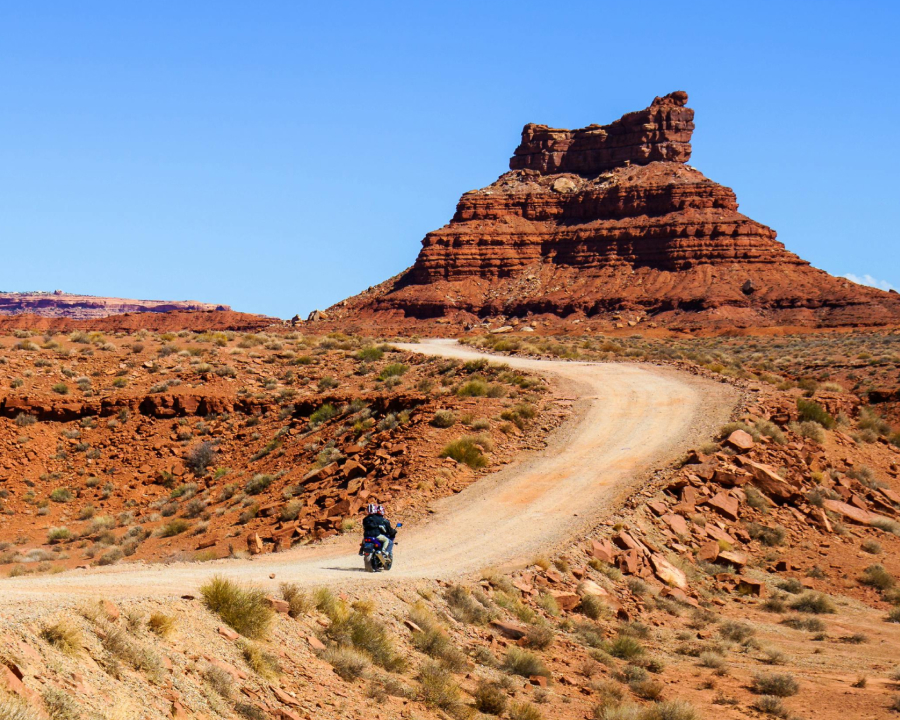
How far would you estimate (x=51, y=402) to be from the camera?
30.4 m

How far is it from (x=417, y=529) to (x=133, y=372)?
19.7 metres

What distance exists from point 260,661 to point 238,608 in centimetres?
93

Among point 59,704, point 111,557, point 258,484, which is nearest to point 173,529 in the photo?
point 111,557

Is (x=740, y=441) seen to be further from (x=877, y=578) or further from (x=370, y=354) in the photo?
(x=370, y=354)

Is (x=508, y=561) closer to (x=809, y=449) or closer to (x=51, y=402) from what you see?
(x=809, y=449)

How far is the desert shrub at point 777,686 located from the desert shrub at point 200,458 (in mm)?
18620

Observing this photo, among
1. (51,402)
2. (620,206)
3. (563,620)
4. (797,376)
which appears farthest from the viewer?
(620,206)

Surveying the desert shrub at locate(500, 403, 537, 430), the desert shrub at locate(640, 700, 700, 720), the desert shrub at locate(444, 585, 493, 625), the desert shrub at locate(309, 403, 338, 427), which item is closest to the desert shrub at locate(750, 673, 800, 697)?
the desert shrub at locate(640, 700, 700, 720)

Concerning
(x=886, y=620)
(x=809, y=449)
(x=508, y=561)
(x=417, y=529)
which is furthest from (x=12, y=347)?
(x=886, y=620)

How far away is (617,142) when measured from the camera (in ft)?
427

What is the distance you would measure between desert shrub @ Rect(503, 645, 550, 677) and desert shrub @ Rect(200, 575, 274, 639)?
12.0ft

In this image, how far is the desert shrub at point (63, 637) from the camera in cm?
812

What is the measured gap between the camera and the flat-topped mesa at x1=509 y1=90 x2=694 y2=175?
128m

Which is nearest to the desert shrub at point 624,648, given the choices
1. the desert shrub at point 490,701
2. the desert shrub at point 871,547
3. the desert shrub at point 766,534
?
the desert shrub at point 490,701
